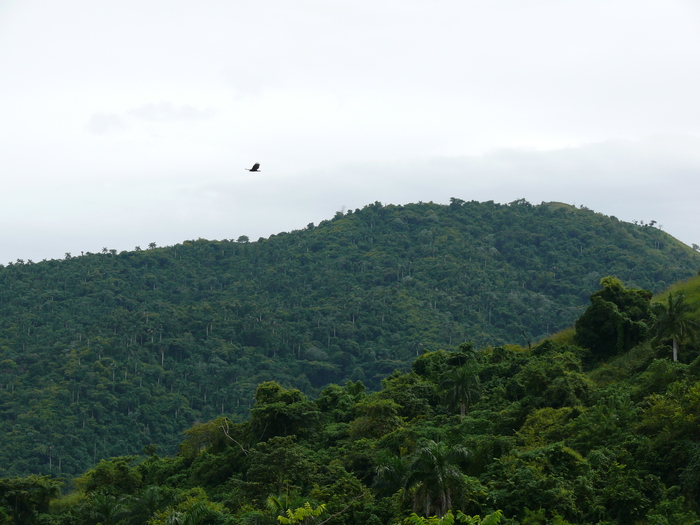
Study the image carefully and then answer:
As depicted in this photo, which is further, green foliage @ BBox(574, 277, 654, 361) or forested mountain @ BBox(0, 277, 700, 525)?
green foliage @ BBox(574, 277, 654, 361)

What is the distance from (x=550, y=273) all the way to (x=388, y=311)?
134ft

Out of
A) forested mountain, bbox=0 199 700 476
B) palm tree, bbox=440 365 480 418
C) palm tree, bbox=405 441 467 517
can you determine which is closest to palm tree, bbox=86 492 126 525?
palm tree, bbox=440 365 480 418

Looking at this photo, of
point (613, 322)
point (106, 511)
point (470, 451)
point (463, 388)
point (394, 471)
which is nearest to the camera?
point (470, 451)

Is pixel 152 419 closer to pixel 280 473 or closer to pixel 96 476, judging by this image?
pixel 96 476

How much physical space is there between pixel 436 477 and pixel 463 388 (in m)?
21.8

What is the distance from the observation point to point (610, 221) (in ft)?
648

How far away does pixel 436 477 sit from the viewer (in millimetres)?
35406

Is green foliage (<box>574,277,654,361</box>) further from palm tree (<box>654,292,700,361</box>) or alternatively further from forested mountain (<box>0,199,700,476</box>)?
forested mountain (<box>0,199,700,476</box>)

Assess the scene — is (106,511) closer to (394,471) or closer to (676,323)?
(394,471)

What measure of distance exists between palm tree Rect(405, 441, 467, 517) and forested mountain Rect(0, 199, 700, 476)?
8124 cm

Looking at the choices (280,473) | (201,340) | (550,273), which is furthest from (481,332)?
(280,473)

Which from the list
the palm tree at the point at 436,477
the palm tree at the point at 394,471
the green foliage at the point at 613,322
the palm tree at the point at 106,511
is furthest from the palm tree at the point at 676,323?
the palm tree at the point at 106,511

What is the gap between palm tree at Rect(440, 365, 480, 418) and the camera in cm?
5653

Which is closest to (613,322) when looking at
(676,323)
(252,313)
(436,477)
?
(676,323)
